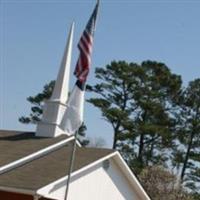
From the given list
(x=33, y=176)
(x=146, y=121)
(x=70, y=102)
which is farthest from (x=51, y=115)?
(x=146, y=121)

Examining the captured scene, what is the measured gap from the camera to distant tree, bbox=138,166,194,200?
46406 millimetres

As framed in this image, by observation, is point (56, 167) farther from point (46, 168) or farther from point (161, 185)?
point (161, 185)

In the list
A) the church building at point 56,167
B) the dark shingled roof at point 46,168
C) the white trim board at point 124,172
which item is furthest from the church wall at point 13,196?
the white trim board at point 124,172

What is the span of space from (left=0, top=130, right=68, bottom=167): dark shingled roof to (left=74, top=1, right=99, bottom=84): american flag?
6.64 m

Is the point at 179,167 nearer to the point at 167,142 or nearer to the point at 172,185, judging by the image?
the point at 167,142

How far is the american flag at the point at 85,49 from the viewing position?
56.1 ft

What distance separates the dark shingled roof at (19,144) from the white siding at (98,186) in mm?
2202

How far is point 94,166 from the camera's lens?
24.2 meters

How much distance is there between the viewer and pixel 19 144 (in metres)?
25.7

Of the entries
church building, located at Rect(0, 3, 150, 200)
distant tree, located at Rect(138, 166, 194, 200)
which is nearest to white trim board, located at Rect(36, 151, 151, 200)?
church building, located at Rect(0, 3, 150, 200)

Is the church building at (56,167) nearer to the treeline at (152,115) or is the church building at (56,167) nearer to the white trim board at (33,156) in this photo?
the white trim board at (33,156)

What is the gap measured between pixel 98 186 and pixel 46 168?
101 inches

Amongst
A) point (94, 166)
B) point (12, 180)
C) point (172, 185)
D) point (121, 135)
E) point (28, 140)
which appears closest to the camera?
point (12, 180)

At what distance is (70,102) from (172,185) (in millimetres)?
31723
